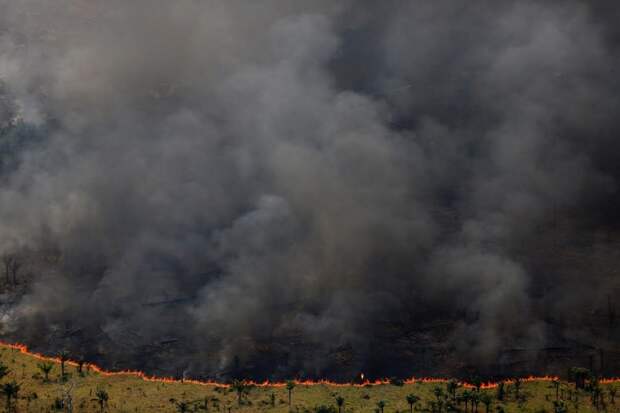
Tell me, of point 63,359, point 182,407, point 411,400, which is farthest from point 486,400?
point 63,359

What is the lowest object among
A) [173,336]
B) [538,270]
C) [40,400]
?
[40,400]

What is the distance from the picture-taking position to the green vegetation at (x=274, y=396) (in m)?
75.1

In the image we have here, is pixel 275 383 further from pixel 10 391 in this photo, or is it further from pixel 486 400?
pixel 10 391

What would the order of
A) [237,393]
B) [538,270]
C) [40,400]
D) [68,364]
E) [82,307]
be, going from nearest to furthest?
[40,400], [237,393], [68,364], [82,307], [538,270]

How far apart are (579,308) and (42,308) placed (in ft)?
280

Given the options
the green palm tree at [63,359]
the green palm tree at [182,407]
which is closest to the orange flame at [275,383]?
the green palm tree at [63,359]

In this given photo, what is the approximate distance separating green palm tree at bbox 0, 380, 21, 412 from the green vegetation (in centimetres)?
11

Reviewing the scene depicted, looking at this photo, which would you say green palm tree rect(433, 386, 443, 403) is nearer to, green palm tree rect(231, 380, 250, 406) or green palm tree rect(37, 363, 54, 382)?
green palm tree rect(231, 380, 250, 406)

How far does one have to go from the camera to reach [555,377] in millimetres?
89875

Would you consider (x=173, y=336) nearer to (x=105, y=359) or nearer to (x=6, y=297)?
(x=105, y=359)

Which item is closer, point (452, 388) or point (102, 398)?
point (102, 398)

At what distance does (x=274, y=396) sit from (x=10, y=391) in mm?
30053

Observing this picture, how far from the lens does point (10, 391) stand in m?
72.6

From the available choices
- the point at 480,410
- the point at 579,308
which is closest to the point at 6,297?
the point at 480,410
